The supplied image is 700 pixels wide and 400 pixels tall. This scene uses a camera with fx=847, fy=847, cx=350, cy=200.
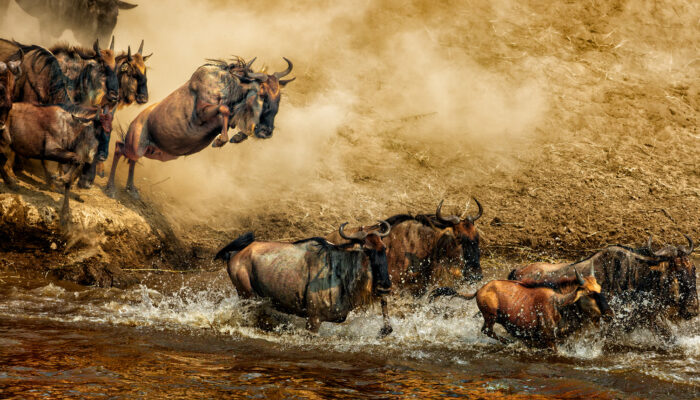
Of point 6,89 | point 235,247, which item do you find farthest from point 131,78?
point 235,247

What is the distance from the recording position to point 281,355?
7023mm

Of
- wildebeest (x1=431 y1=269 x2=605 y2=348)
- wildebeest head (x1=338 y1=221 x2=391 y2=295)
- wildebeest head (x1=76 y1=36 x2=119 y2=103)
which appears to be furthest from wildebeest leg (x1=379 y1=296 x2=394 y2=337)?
wildebeest head (x1=76 y1=36 x2=119 y2=103)

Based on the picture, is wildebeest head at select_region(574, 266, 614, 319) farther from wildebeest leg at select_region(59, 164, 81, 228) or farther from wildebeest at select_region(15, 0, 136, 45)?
wildebeest at select_region(15, 0, 136, 45)

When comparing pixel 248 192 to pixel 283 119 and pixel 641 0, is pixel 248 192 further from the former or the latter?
pixel 641 0

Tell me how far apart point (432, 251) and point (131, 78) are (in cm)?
493

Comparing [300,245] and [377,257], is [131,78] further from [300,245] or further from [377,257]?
[377,257]

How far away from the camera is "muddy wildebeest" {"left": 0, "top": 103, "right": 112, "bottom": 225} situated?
9.46 metres

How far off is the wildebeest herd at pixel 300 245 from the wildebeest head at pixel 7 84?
0.01 metres

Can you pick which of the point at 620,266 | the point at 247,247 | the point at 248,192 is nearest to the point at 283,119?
the point at 248,192

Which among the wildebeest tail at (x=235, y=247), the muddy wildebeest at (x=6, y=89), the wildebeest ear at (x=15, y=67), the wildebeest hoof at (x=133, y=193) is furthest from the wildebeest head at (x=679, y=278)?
the wildebeest ear at (x=15, y=67)

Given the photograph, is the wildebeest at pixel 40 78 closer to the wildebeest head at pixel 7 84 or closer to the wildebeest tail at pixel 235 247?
the wildebeest head at pixel 7 84

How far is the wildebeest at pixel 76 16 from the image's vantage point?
12391mm

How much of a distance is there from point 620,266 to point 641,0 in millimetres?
10738

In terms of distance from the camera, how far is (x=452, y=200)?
12.2 metres
